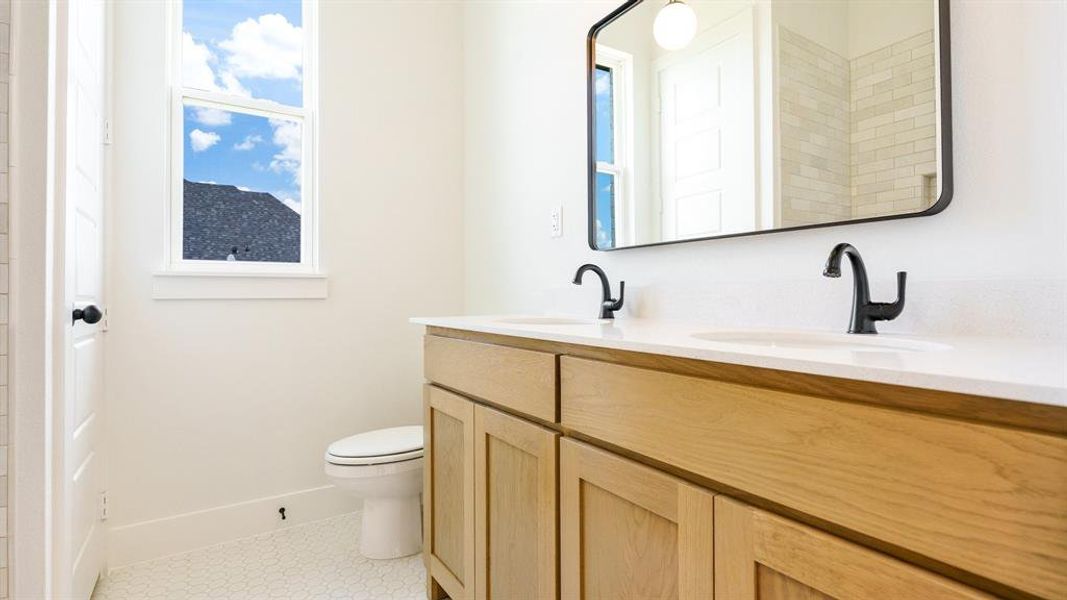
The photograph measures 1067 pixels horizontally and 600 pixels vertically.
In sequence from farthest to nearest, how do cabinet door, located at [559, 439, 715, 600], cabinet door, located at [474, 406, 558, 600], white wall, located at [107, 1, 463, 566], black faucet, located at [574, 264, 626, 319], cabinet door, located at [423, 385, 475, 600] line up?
white wall, located at [107, 1, 463, 566] → black faucet, located at [574, 264, 626, 319] → cabinet door, located at [423, 385, 475, 600] → cabinet door, located at [474, 406, 558, 600] → cabinet door, located at [559, 439, 715, 600]

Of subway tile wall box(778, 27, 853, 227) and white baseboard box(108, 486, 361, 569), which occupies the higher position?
subway tile wall box(778, 27, 853, 227)

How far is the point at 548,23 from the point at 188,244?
169cm

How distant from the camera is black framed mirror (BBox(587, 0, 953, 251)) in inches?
40.9

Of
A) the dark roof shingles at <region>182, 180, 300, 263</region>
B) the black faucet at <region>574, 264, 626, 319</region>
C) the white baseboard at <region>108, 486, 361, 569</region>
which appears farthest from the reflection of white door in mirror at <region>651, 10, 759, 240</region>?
the white baseboard at <region>108, 486, 361, 569</region>

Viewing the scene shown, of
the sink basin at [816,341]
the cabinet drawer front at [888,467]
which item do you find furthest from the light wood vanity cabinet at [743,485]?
Result: the sink basin at [816,341]

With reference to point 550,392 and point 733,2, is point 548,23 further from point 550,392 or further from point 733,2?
point 550,392

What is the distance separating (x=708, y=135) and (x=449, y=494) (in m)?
1.27

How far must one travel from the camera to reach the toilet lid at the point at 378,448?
1862mm

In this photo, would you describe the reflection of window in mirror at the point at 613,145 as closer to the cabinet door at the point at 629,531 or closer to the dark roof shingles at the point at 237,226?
the cabinet door at the point at 629,531

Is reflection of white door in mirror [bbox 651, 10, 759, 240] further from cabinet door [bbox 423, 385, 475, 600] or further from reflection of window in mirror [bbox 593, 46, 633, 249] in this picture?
cabinet door [bbox 423, 385, 475, 600]

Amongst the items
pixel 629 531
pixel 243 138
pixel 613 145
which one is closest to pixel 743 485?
pixel 629 531

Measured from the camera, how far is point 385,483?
6.18 ft

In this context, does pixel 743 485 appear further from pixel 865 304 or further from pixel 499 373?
pixel 499 373

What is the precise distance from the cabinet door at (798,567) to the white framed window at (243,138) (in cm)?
204
